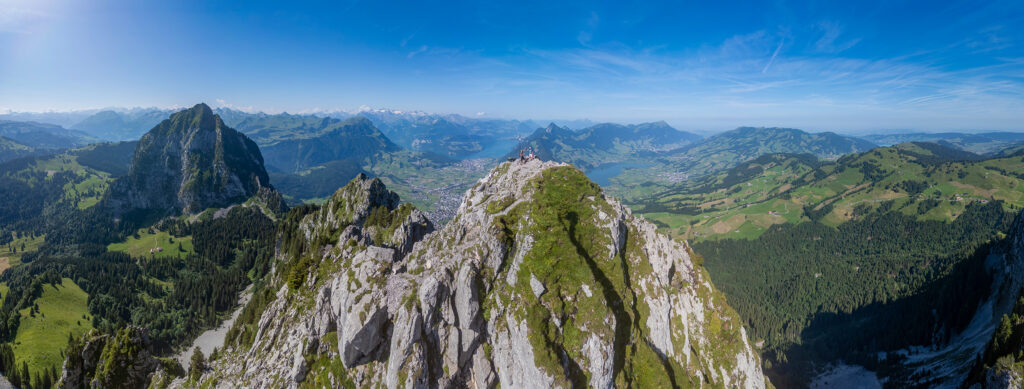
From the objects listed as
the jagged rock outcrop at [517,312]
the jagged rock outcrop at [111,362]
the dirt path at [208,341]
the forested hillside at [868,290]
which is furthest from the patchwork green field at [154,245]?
the forested hillside at [868,290]

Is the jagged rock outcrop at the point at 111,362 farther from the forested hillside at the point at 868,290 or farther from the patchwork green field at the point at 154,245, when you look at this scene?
the forested hillside at the point at 868,290

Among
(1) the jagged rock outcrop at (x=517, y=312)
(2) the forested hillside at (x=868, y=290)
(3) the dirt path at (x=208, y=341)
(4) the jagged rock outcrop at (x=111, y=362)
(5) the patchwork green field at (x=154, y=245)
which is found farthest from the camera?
(5) the patchwork green field at (x=154, y=245)

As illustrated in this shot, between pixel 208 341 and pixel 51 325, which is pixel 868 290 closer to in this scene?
pixel 208 341

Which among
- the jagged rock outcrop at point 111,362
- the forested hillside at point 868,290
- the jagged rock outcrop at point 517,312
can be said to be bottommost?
the forested hillside at point 868,290

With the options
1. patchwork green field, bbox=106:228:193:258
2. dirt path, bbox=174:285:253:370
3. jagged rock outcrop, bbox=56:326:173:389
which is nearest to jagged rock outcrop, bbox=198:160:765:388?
jagged rock outcrop, bbox=56:326:173:389

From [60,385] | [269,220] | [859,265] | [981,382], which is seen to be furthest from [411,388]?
[859,265]

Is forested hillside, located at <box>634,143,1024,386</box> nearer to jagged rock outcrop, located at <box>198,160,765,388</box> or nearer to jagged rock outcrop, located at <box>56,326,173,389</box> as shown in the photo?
jagged rock outcrop, located at <box>198,160,765,388</box>

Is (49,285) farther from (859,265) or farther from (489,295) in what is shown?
(859,265)
